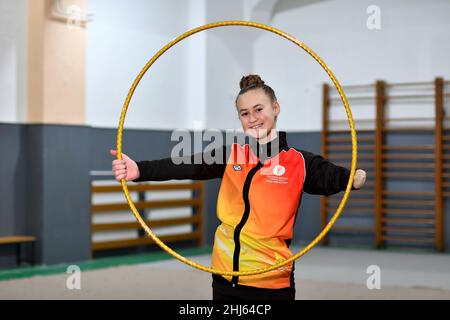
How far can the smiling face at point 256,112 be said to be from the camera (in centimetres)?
266

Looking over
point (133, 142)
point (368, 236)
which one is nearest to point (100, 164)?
point (133, 142)

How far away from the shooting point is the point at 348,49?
393 inches

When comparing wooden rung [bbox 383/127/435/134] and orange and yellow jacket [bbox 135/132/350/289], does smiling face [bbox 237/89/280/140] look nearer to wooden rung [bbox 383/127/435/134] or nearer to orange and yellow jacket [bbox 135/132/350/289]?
orange and yellow jacket [bbox 135/132/350/289]

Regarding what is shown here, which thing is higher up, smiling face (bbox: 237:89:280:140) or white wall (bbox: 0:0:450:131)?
white wall (bbox: 0:0:450:131)

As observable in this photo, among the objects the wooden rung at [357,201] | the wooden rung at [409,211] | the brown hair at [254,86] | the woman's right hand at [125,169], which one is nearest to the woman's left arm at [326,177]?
the brown hair at [254,86]

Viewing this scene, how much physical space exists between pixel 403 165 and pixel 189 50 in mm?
3366

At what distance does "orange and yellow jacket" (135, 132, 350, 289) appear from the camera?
2604 mm

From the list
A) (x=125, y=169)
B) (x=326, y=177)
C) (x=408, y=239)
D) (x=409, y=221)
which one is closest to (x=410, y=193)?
(x=409, y=221)

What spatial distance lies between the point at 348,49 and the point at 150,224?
3.73 m

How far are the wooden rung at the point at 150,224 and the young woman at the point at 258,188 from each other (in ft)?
19.8

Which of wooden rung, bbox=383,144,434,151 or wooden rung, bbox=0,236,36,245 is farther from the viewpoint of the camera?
wooden rung, bbox=383,144,434,151

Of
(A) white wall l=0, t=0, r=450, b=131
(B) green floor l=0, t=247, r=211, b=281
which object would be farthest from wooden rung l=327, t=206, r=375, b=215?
(B) green floor l=0, t=247, r=211, b=281

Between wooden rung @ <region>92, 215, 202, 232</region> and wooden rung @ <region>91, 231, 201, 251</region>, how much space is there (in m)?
0.16

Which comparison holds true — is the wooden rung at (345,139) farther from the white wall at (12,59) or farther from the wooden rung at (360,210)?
the white wall at (12,59)
